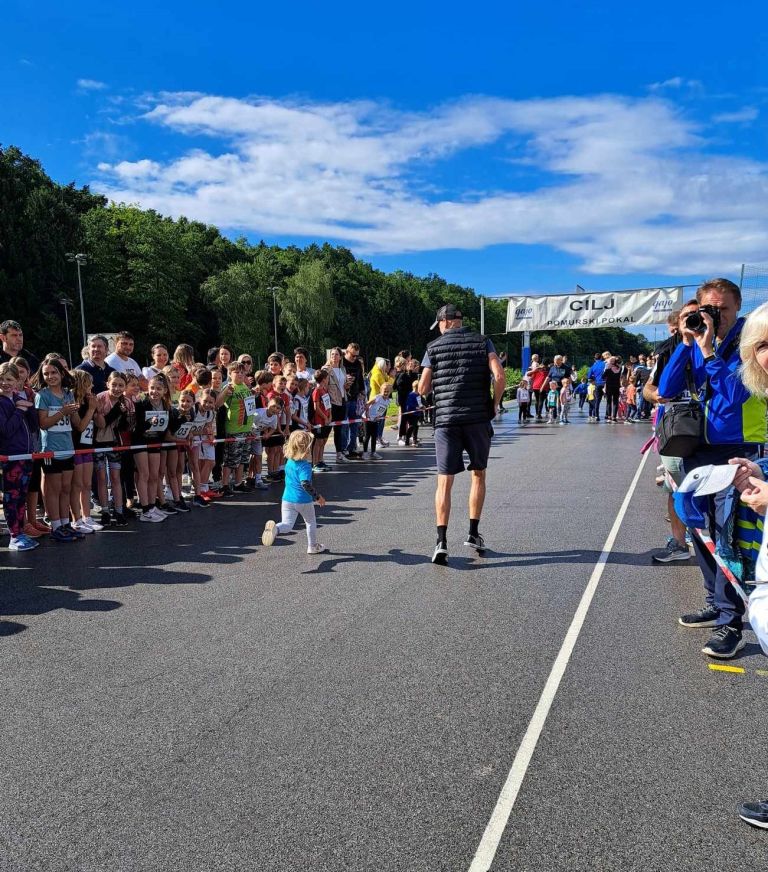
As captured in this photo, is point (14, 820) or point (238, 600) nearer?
point (14, 820)

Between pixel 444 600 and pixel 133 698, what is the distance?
7.35 ft

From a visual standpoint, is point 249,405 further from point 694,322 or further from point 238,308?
point 238,308

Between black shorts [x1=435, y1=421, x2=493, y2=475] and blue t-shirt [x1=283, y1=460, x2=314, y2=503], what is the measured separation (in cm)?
125

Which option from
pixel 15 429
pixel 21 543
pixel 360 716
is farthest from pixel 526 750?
pixel 15 429

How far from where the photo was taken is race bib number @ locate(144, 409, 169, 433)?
28.2 ft

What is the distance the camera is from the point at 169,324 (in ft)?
258

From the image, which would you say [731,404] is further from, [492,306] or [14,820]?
[492,306]

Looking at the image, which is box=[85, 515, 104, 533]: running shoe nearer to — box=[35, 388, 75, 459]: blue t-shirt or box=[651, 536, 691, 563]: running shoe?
box=[35, 388, 75, 459]: blue t-shirt

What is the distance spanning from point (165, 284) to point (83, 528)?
7620 centimetres

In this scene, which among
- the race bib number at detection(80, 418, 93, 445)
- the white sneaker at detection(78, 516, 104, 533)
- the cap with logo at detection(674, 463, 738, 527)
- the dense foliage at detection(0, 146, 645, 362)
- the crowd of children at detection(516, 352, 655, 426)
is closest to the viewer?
the cap with logo at detection(674, 463, 738, 527)

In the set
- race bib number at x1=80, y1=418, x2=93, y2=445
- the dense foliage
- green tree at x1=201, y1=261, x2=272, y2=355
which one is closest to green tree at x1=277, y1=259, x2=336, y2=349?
the dense foliage

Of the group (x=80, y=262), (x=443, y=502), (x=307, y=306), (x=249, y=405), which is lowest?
(x=443, y=502)

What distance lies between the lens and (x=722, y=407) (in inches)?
165

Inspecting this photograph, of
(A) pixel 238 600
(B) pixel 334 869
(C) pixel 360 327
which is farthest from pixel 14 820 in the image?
(C) pixel 360 327
